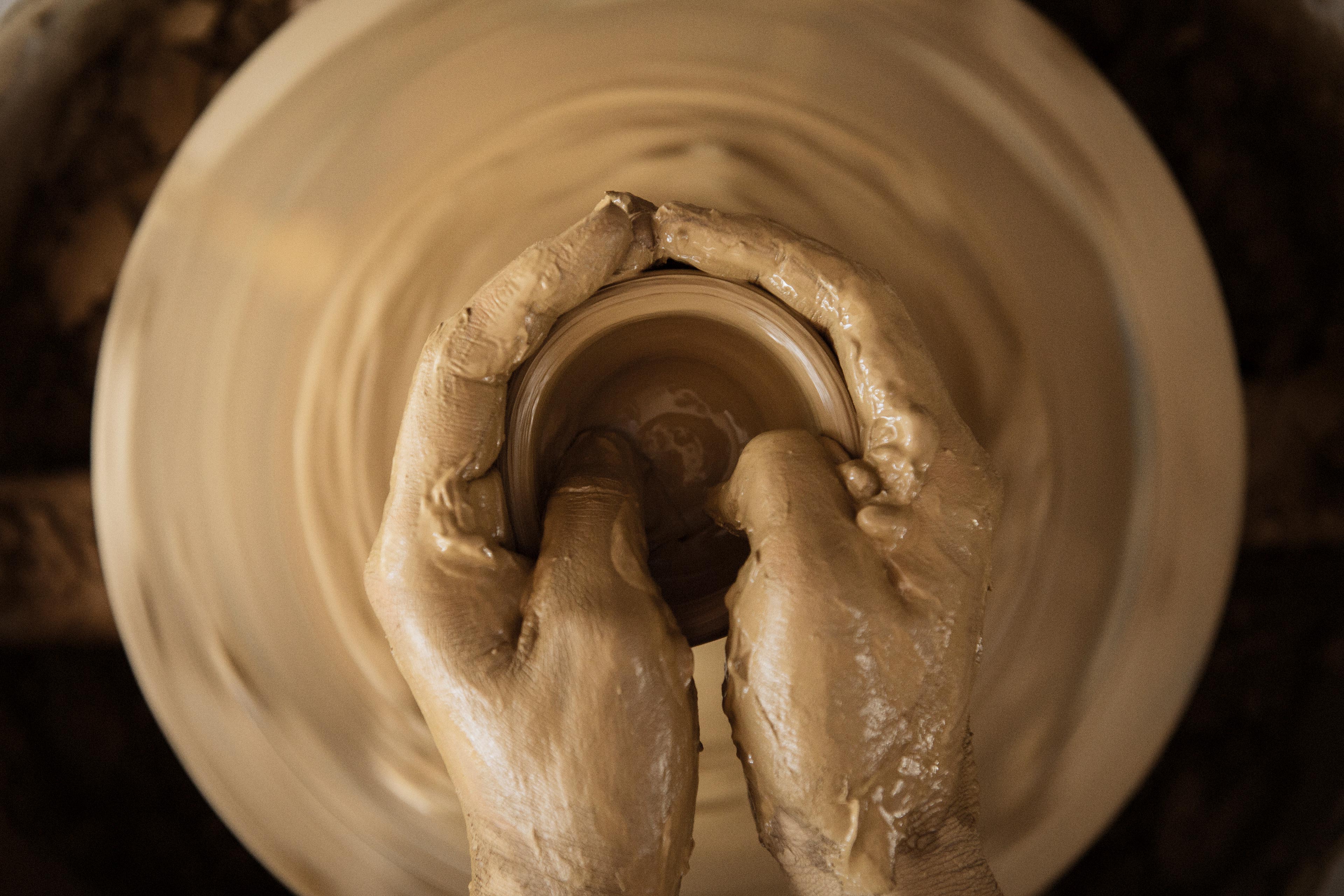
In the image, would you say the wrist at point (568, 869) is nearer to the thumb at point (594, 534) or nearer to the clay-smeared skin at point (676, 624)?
the clay-smeared skin at point (676, 624)

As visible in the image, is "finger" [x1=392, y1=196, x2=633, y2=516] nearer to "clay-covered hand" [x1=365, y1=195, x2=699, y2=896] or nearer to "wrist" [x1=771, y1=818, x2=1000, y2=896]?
"clay-covered hand" [x1=365, y1=195, x2=699, y2=896]

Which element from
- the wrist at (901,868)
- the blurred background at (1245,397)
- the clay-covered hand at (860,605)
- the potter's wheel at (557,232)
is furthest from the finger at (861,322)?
the blurred background at (1245,397)

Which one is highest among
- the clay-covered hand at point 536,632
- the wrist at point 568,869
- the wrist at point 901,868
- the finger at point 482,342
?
the finger at point 482,342

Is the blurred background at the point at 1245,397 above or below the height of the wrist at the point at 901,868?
above

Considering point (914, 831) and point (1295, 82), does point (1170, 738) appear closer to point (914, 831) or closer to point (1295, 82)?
point (914, 831)

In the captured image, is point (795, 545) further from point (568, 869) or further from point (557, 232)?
point (557, 232)

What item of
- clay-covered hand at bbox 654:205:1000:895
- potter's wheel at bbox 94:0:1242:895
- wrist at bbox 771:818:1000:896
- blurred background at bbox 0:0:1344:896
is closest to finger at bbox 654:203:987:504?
clay-covered hand at bbox 654:205:1000:895

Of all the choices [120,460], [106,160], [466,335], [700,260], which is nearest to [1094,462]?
[700,260]
